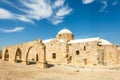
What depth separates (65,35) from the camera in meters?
37.0

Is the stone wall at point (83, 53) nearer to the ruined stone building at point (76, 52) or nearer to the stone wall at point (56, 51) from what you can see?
the ruined stone building at point (76, 52)

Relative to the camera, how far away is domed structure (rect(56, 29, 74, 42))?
3688cm

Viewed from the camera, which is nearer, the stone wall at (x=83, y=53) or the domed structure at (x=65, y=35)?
the stone wall at (x=83, y=53)

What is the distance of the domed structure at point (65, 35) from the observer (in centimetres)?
3688

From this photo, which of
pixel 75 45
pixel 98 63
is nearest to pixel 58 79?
pixel 98 63

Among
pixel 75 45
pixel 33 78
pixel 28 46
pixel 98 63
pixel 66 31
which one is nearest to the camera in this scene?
pixel 33 78

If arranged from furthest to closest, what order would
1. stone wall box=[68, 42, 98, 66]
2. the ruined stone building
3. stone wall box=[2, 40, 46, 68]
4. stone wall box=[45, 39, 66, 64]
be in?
stone wall box=[45, 39, 66, 64] < stone wall box=[68, 42, 98, 66] < the ruined stone building < stone wall box=[2, 40, 46, 68]

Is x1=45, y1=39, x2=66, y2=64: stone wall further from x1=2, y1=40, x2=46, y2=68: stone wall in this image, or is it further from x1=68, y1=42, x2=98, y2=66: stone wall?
x1=2, y1=40, x2=46, y2=68: stone wall

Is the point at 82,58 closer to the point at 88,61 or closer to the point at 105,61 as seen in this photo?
the point at 88,61

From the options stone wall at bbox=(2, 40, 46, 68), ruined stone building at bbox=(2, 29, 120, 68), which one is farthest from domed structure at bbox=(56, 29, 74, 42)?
stone wall at bbox=(2, 40, 46, 68)

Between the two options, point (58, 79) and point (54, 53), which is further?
point (54, 53)

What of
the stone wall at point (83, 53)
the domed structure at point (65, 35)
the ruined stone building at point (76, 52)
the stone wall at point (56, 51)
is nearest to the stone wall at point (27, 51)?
the ruined stone building at point (76, 52)

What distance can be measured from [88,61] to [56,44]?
736 cm

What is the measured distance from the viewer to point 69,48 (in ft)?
110
